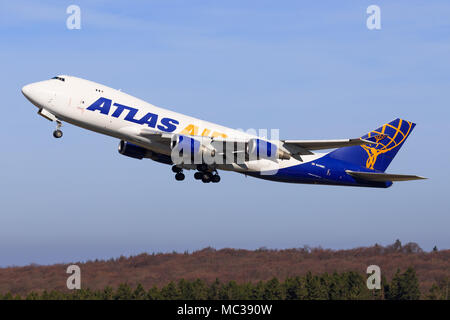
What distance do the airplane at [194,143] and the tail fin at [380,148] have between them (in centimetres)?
8

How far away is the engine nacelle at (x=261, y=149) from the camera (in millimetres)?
40844

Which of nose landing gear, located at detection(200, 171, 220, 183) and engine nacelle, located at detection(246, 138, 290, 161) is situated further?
nose landing gear, located at detection(200, 171, 220, 183)

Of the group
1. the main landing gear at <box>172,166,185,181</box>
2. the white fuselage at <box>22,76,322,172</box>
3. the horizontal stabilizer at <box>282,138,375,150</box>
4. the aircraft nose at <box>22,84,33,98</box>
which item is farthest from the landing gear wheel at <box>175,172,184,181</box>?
the aircraft nose at <box>22,84,33,98</box>

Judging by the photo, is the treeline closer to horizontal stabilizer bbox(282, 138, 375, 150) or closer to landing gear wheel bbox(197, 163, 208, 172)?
landing gear wheel bbox(197, 163, 208, 172)

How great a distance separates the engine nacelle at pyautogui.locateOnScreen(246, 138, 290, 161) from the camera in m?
40.8

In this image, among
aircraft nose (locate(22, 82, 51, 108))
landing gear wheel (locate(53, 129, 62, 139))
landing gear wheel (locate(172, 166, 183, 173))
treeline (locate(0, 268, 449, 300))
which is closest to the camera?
aircraft nose (locate(22, 82, 51, 108))

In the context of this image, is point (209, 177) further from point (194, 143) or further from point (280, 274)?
point (280, 274)

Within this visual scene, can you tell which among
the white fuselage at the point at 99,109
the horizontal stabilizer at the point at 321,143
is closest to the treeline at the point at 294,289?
the white fuselage at the point at 99,109

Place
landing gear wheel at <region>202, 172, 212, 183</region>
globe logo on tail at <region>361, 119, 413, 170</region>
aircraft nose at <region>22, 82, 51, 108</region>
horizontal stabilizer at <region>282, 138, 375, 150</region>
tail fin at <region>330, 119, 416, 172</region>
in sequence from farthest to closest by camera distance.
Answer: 1. globe logo on tail at <region>361, 119, 413, 170</region>
2. tail fin at <region>330, 119, 416, 172</region>
3. landing gear wheel at <region>202, 172, 212, 183</region>
4. aircraft nose at <region>22, 82, 51, 108</region>
5. horizontal stabilizer at <region>282, 138, 375, 150</region>

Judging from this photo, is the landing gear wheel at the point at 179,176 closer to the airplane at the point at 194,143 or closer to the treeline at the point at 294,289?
the airplane at the point at 194,143

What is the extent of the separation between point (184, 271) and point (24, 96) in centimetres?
3581

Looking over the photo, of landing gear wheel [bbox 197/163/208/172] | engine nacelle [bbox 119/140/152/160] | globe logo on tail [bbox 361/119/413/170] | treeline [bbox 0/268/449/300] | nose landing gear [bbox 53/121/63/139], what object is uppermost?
globe logo on tail [bbox 361/119/413/170]

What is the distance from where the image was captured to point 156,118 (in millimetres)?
40844

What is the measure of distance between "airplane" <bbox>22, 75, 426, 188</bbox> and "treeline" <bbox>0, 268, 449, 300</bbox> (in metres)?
25.2
